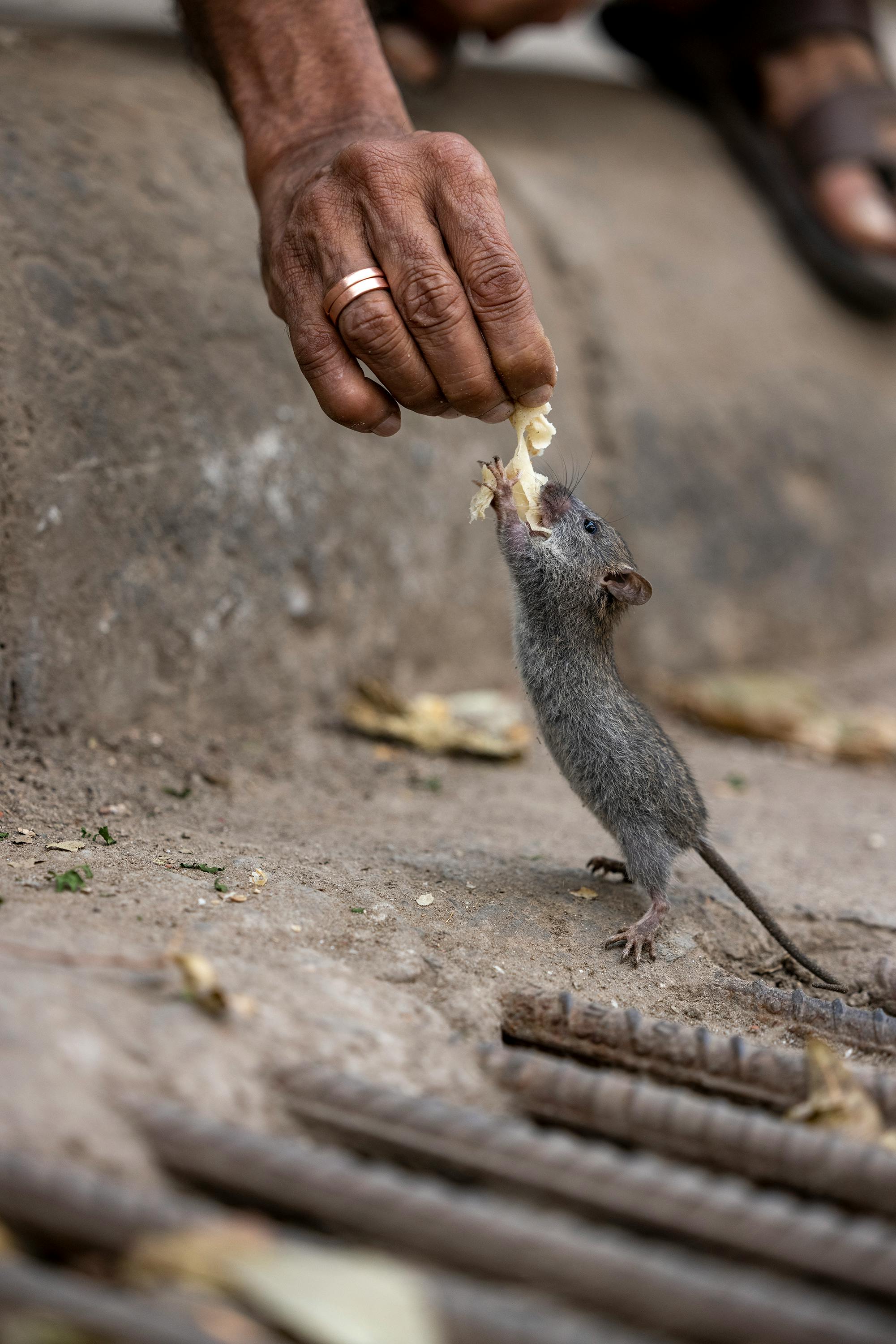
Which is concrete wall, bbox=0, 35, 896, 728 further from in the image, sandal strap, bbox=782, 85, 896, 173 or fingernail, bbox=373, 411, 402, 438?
fingernail, bbox=373, 411, 402, 438

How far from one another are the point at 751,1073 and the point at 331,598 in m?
2.41

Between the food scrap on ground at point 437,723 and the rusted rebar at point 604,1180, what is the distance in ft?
7.34

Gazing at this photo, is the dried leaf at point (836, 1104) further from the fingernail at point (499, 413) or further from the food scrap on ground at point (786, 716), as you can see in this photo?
the food scrap on ground at point (786, 716)

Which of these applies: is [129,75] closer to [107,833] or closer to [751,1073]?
[107,833]

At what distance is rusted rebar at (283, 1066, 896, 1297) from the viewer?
4.68 ft

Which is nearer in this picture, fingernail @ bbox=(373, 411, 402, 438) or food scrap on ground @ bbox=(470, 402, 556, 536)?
fingernail @ bbox=(373, 411, 402, 438)

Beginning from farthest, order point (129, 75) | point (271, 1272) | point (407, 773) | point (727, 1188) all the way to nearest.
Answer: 1. point (129, 75)
2. point (407, 773)
3. point (727, 1188)
4. point (271, 1272)

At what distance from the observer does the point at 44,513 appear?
3129 millimetres

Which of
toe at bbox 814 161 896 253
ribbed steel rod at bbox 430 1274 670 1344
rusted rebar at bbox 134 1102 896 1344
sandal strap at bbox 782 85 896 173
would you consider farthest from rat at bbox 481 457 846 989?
sandal strap at bbox 782 85 896 173

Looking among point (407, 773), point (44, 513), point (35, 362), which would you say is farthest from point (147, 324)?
point (407, 773)

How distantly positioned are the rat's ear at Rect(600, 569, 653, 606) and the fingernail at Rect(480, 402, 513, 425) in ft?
2.10

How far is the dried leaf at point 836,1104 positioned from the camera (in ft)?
6.13

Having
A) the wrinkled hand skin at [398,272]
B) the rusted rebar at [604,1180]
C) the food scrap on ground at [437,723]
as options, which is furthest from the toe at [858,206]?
the rusted rebar at [604,1180]

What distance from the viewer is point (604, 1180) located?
1.53 metres
